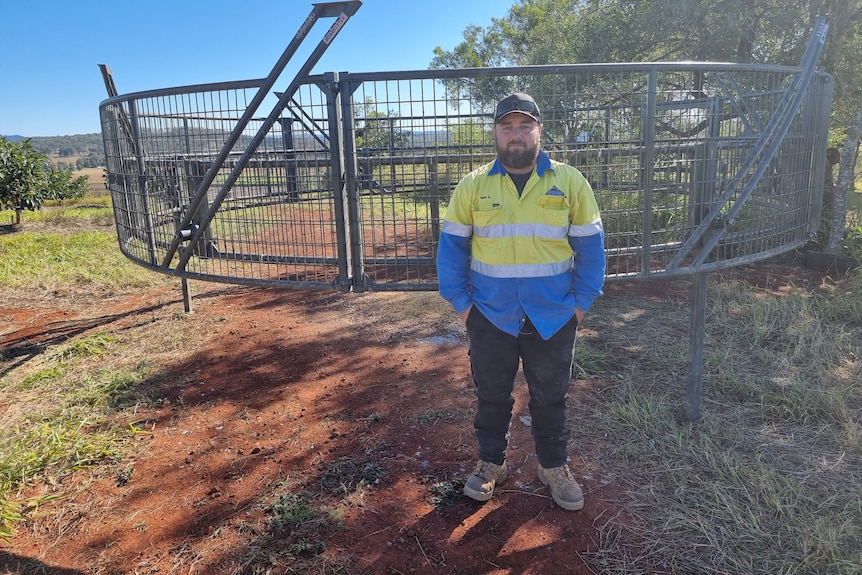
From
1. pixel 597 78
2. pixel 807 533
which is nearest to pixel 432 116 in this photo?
pixel 597 78

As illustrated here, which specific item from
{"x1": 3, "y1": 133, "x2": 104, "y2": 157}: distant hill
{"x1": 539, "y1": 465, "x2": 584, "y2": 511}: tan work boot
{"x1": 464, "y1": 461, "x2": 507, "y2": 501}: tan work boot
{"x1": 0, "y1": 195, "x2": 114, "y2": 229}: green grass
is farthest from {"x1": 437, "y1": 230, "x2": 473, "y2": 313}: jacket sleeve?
{"x1": 3, "y1": 133, "x2": 104, "y2": 157}: distant hill

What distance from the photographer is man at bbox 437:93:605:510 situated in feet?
9.31

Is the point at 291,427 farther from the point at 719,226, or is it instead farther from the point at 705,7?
the point at 705,7

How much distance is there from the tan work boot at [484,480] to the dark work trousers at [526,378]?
0.13 feet

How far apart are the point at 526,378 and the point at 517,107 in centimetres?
136

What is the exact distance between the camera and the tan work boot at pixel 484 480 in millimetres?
3189

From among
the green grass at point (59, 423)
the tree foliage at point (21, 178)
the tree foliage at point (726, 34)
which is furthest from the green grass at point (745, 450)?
the tree foliage at point (21, 178)

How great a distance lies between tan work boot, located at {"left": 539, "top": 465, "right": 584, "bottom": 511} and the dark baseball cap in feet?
6.09

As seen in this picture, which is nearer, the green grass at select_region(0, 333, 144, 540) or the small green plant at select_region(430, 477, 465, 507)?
the small green plant at select_region(430, 477, 465, 507)

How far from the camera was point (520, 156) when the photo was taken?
2.81 metres

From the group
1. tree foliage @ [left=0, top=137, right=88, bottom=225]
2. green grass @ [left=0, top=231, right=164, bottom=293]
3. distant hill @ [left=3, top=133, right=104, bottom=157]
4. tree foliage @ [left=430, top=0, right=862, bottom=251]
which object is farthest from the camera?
distant hill @ [left=3, top=133, right=104, bottom=157]

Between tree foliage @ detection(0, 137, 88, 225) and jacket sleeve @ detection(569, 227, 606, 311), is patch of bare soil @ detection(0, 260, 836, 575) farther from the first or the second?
tree foliage @ detection(0, 137, 88, 225)

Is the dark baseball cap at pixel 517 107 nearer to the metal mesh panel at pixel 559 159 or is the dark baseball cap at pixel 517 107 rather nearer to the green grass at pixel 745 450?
the metal mesh panel at pixel 559 159

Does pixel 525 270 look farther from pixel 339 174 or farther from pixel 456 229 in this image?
pixel 339 174
